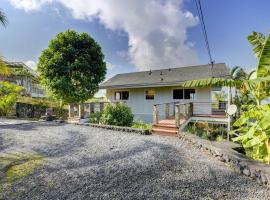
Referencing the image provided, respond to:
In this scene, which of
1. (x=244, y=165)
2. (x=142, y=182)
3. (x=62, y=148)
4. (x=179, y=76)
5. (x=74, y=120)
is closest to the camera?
(x=142, y=182)

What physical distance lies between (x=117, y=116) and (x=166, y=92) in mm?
5911

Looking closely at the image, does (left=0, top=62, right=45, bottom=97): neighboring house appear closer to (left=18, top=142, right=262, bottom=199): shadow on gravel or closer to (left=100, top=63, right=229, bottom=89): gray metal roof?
(left=100, top=63, right=229, bottom=89): gray metal roof

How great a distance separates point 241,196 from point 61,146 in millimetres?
6502

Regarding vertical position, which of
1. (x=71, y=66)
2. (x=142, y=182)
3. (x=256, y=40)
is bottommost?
(x=142, y=182)

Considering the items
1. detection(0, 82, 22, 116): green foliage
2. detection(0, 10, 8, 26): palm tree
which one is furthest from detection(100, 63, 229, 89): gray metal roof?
detection(0, 10, 8, 26): palm tree

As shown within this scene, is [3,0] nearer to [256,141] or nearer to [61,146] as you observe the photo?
[61,146]

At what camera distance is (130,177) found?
4.50 meters

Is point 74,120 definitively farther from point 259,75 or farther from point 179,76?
point 259,75

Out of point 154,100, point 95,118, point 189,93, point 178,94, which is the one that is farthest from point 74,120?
point 189,93

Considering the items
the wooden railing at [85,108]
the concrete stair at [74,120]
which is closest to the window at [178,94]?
the wooden railing at [85,108]

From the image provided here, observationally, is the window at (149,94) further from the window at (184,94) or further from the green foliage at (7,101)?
the green foliage at (7,101)

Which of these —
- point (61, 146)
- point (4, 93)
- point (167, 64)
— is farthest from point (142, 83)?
point (4, 93)

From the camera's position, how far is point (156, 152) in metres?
6.52

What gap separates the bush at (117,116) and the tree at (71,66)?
527 centimetres
